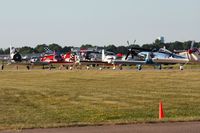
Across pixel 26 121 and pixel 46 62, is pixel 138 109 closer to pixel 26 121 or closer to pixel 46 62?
pixel 26 121

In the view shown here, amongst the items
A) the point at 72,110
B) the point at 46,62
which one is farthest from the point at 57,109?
the point at 46,62

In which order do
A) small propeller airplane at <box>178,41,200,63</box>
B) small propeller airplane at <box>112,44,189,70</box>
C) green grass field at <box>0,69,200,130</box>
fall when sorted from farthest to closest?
1. small propeller airplane at <box>178,41,200,63</box>
2. small propeller airplane at <box>112,44,189,70</box>
3. green grass field at <box>0,69,200,130</box>

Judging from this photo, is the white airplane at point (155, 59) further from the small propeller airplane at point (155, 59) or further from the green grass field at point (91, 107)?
the green grass field at point (91, 107)

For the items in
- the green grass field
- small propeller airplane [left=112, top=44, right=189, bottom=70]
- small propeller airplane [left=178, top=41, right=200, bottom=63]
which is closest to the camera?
the green grass field

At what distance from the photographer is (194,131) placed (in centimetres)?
1425

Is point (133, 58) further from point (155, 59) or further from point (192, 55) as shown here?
point (192, 55)

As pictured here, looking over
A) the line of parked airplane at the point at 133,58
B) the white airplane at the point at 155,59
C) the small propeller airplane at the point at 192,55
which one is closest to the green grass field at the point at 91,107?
the line of parked airplane at the point at 133,58

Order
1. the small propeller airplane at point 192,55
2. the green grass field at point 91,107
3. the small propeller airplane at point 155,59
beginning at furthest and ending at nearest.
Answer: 1. the small propeller airplane at point 192,55
2. the small propeller airplane at point 155,59
3. the green grass field at point 91,107

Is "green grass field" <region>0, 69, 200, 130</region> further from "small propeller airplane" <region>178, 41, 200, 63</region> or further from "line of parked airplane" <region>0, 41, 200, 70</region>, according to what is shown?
"small propeller airplane" <region>178, 41, 200, 63</region>

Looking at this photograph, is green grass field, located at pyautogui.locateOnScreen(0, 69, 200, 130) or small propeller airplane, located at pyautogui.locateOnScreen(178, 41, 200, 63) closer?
green grass field, located at pyautogui.locateOnScreen(0, 69, 200, 130)

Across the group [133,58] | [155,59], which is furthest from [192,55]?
[133,58]

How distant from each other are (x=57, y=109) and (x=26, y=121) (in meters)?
→ 4.31

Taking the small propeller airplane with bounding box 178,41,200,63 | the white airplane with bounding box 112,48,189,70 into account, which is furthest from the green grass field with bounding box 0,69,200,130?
the small propeller airplane with bounding box 178,41,200,63

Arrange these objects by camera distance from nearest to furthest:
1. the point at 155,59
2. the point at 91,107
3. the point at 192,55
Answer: the point at 91,107 < the point at 155,59 < the point at 192,55
